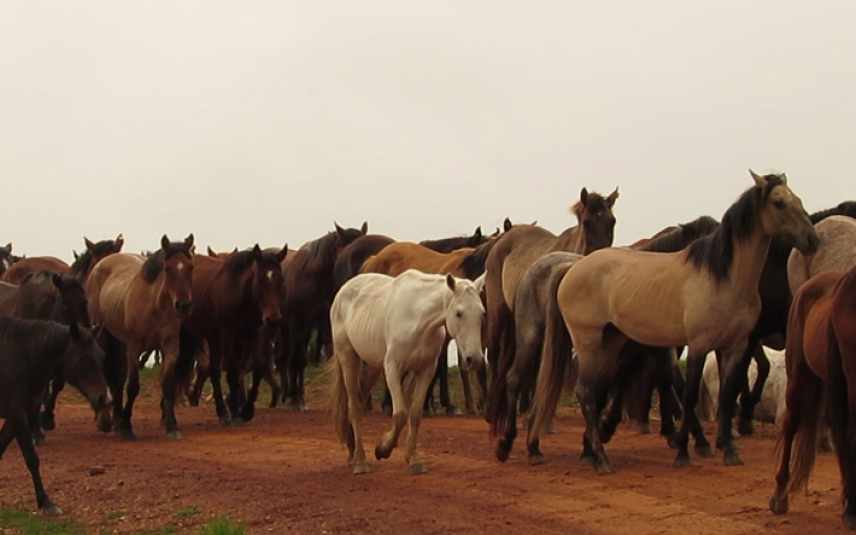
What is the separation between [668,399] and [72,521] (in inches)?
240

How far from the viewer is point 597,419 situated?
1123 centimetres

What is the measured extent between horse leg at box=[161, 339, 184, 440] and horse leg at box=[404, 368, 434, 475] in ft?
15.0

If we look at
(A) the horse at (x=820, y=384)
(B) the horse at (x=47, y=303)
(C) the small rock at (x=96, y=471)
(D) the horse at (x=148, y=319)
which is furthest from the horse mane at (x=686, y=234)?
(B) the horse at (x=47, y=303)

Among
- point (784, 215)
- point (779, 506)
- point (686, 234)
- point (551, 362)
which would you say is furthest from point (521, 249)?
point (779, 506)

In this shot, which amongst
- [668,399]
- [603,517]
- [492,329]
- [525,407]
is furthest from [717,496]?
[525,407]

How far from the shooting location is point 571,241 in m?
14.3

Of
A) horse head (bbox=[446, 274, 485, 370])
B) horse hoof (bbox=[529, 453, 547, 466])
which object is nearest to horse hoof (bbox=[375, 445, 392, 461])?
horse head (bbox=[446, 274, 485, 370])

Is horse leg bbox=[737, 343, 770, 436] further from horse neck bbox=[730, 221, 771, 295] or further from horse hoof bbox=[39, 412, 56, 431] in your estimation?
horse hoof bbox=[39, 412, 56, 431]

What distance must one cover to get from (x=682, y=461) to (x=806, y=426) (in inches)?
97.0

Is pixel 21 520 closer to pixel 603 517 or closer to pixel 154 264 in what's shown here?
pixel 603 517

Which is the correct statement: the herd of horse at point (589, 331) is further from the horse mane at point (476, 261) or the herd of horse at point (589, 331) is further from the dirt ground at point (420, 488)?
the horse mane at point (476, 261)

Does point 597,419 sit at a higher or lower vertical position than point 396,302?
lower

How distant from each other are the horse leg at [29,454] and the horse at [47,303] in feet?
10.5

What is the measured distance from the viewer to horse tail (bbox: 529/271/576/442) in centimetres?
1150
